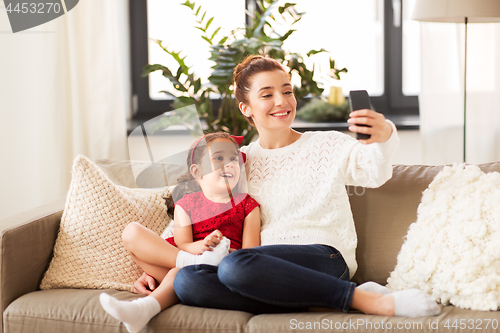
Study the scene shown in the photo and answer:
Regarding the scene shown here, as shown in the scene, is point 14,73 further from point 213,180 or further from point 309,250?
point 309,250

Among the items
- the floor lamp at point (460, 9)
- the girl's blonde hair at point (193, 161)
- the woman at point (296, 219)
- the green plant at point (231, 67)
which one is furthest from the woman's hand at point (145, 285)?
the floor lamp at point (460, 9)

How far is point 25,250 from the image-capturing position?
1312 millimetres

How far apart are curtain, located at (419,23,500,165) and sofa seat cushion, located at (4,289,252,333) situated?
5.36 ft

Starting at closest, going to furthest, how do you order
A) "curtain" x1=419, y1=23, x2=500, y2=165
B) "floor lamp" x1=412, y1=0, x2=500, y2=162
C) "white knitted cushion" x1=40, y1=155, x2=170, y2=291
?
"white knitted cushion" x1=40, y1=155, x2=170, y2=291 < "floor lamp" x1=412, y1=0, x2=500, y2=162 < "curtain" x1=419, y1=23, x2=500, y2=165

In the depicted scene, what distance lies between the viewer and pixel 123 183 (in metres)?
1.51

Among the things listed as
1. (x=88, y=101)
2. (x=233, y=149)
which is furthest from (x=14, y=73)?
(x=233, y=149)

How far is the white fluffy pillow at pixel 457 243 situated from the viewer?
3.81 ft

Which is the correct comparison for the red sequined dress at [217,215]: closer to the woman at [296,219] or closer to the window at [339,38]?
the woman at [296,219]

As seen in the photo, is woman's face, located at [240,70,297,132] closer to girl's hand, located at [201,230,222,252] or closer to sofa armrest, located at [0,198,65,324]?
girl's hand, located at [201,230,222,252]

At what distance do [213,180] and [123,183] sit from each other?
35cm

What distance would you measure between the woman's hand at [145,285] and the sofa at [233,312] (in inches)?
1.5

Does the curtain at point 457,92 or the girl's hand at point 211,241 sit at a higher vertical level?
the curtain at point 457,92

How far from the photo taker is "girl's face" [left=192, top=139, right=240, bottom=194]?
131cm

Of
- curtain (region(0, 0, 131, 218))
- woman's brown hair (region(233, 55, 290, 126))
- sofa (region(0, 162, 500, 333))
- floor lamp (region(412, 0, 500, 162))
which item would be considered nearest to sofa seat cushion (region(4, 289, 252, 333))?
sofa (region(0, 162, 500, 333))
